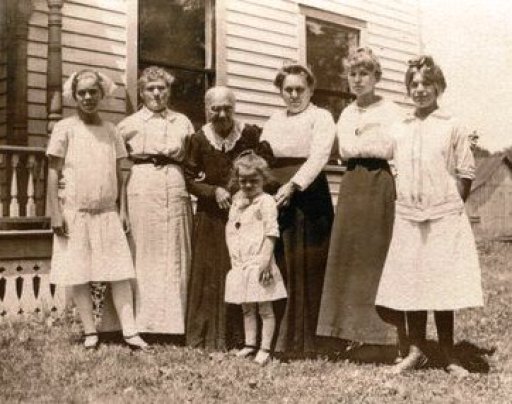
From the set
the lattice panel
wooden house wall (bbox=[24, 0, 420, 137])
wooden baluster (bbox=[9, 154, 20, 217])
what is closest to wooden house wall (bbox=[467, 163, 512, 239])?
wooden house wall (bbox=[24, 0, 420, 137])

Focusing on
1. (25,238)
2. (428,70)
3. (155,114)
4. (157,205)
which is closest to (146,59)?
(25,238)

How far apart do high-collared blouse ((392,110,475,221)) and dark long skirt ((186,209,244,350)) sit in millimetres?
1443

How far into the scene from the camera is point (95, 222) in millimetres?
5293

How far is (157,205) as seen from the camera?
5.49m

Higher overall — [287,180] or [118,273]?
[287,180]

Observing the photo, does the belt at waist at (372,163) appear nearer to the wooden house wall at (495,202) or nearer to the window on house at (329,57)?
the window on house at (329,57)

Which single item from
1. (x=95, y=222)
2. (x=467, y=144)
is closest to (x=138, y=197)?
(x=95, y=222)

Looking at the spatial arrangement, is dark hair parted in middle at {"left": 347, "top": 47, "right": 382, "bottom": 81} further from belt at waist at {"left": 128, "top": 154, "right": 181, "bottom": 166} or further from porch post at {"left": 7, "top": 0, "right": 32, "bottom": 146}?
porch post at {"left": 7, "top": 0, "right": 32, "bottom": 146}

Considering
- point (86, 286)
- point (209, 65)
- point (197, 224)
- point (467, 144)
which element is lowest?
point (86, 286)

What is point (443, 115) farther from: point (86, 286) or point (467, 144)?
point (86, 286)

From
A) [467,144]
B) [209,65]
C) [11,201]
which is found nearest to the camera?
[467,144]

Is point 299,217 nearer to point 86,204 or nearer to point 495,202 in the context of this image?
point 86,204

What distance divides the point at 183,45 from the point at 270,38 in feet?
5.00

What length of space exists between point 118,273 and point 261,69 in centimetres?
549
